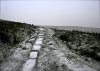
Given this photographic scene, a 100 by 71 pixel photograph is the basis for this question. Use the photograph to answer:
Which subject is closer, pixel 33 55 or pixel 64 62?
pixel 64 62

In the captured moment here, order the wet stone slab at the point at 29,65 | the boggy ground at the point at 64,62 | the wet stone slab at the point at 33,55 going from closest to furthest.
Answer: the boggy ground at the point at 64,62, the wet stone slab at the point at 29,65, the wet stone slab at the point at 33,55

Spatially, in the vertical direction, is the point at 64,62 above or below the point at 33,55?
below

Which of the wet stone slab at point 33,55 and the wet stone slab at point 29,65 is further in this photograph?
the wet stone slab at point 33,55

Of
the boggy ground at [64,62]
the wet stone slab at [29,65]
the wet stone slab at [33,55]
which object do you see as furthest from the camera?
the wet stone slab at [33,55]

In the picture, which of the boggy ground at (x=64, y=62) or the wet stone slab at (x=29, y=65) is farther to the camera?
the wet stone slab at (x=29, y=65)

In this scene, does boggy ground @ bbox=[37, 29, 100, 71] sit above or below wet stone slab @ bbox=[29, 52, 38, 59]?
below

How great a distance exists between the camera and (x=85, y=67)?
16.9ft

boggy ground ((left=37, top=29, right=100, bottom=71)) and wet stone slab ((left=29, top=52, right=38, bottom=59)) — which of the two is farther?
wet stone slab ((left=29, top=52, right=38, bottom=59))

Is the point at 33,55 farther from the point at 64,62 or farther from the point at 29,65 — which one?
the point at 64,62

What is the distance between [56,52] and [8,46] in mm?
3427

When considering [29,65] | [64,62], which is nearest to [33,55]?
[29,65]

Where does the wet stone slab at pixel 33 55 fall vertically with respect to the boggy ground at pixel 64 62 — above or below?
above

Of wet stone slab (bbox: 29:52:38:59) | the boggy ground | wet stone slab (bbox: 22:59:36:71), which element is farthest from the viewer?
wet stone slab (bbox: 29:52:38:59)

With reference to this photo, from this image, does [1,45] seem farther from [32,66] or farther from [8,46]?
[32,66]
